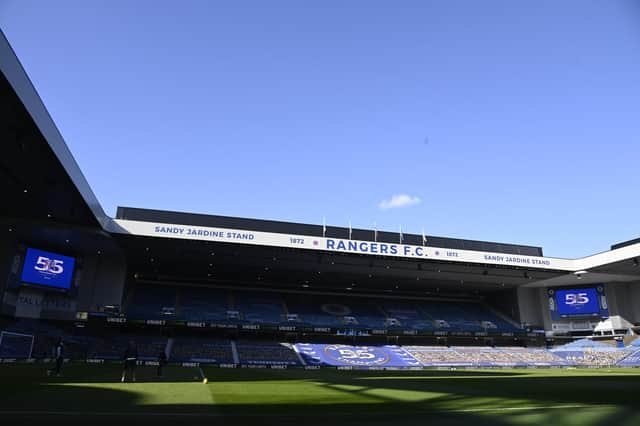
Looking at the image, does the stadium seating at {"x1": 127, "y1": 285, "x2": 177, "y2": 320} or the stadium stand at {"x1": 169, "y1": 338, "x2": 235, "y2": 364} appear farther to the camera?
the stadium seating at {"x1": 127, "y1": 285, "x2": 177, "y2": 320}

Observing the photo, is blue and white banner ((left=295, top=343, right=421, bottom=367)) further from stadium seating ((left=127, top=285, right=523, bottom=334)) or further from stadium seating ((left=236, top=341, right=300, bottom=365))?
stadium seating ((left=127, top=285, right=523, bottom=334))

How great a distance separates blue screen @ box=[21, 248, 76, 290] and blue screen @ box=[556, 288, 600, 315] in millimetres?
55692

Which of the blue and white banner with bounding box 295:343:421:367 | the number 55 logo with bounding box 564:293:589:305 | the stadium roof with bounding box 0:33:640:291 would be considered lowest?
the blue and white banner with bounding box 295:343:421:367

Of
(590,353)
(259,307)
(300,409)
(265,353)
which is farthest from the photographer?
(259,307)

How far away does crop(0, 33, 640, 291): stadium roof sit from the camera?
2223 cm

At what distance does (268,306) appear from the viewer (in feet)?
167

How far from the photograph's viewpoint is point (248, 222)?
40.1m

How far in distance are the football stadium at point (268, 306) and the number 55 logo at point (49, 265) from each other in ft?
0.36

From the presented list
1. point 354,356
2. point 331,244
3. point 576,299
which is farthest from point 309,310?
point 576,299

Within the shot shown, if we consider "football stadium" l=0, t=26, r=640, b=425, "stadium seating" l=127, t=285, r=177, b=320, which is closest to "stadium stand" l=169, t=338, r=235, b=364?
Answer: "football stadium" l=0, t=26, r=640, b=425

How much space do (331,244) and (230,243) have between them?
917cm

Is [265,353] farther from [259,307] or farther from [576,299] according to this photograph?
[576,299]

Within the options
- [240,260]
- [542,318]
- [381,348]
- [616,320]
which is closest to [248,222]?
[240,260]

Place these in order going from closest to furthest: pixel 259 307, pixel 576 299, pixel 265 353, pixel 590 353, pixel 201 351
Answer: pixel 201 351 → pixel 265 353 → pixel 590 353 → pixel 259 307 → pixel 576 299
